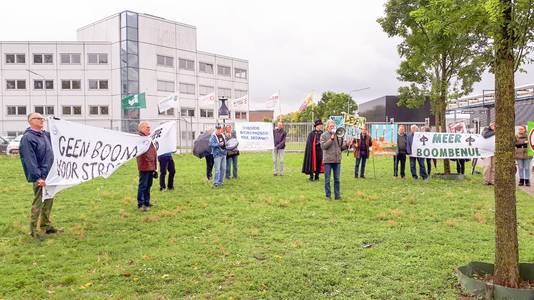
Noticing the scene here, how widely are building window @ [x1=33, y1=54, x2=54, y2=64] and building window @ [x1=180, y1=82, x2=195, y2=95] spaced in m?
17.3

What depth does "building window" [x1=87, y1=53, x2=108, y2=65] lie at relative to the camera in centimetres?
6128

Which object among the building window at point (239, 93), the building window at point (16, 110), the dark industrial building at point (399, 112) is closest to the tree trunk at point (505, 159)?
the dark industrial building at point (399, 112)

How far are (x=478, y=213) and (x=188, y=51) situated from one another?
63.2 meters

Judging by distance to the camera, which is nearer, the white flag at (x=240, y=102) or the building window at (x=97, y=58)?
the white flag at (x=240, y=102)

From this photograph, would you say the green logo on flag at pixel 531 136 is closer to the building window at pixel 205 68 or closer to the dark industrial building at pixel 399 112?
the dark industrial building at pixel 399 112

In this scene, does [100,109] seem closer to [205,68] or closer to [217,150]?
[205,68]

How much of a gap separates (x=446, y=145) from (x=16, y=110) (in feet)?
195

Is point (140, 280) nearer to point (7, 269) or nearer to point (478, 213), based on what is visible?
point (7, 269)

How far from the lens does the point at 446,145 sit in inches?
630

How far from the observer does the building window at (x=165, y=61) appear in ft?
210

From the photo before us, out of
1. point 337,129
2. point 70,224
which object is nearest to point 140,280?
point 70,224

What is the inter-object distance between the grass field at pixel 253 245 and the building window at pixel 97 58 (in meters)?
52.1

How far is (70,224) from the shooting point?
29.8 feet

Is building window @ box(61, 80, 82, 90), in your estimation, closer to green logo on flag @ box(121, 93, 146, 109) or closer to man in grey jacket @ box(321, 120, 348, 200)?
green logo on flag @ box(121, 93, 146, 109)
